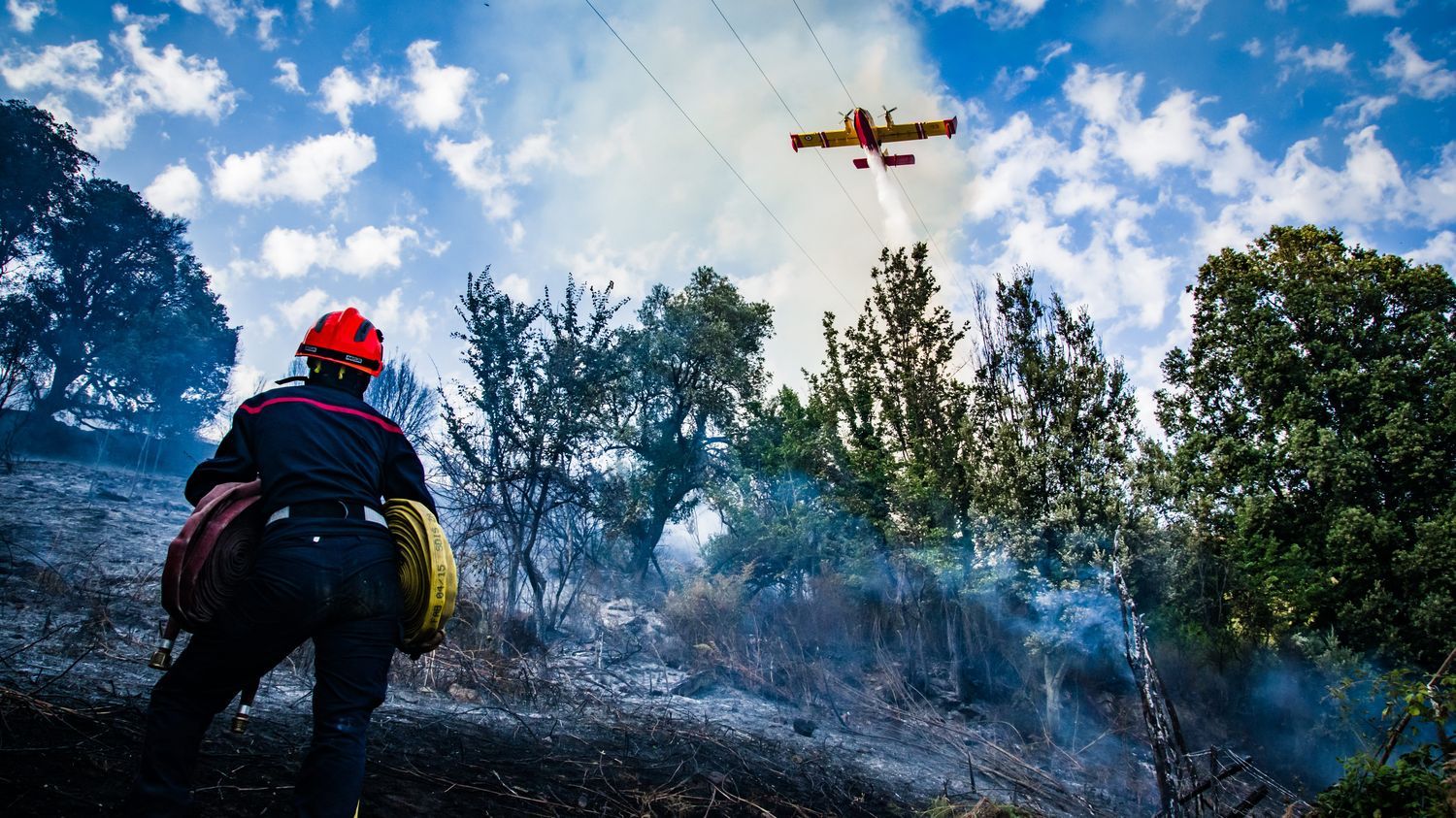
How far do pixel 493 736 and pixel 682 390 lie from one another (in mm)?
13933

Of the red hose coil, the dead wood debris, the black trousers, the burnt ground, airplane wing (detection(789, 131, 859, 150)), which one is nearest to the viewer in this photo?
the black trousers

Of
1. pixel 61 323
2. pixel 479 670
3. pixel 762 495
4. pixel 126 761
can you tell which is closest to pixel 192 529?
pixel 126 761

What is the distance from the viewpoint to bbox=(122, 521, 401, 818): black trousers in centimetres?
207

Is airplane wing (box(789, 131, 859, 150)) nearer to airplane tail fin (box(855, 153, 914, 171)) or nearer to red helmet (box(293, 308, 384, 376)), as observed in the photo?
airplane tail fin (box(855, 153, 914, 171))

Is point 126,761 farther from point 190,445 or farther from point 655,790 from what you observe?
point 190,445

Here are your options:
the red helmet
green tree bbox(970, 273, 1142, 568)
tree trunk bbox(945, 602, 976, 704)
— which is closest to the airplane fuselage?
green tree bbox(970, 273, 1142, 568)

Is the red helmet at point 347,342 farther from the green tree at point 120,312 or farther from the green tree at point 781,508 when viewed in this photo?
the green tree at point 120,312

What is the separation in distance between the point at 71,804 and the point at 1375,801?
6.75m

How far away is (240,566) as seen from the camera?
237 cm

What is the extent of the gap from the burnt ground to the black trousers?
964mm

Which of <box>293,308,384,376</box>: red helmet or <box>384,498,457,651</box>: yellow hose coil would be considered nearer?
<box>384,498,457,651</box>: yellow hose coil

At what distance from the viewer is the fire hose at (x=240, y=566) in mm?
2209

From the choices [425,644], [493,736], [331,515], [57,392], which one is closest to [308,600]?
[331,515]

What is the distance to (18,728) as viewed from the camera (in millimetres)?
3293
